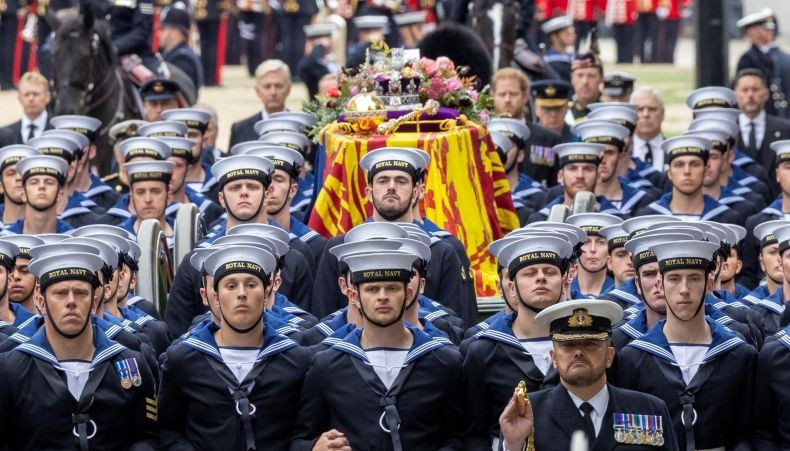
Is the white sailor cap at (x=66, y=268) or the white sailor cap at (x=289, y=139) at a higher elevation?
the white sailor cap at (x=289, y=139)

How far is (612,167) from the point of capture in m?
16.2

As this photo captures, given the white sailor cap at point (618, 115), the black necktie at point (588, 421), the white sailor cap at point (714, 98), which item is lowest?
the black necktie at point (588, 421)

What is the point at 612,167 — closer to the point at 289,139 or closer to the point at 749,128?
the point at 289,139

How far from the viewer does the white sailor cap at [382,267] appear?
36.4ft

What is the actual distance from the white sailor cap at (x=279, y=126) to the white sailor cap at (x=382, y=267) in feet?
18.0

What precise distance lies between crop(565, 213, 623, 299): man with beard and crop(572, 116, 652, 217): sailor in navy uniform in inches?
85.5

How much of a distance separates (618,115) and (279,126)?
277cm

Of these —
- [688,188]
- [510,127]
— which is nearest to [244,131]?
[510,127]

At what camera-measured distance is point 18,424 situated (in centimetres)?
1095

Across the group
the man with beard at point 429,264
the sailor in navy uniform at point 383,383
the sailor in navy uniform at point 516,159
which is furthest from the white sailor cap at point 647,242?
the sailor in navy uniform at point 516,159

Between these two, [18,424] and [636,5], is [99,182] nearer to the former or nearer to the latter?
[18,424]

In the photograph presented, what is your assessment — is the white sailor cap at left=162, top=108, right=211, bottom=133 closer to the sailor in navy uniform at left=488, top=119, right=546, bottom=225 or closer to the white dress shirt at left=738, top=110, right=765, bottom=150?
the sailor in navy uniform at left=488, top=119, right=546, bottom=225

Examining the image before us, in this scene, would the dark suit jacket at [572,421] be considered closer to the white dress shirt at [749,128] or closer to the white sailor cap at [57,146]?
the white sailor cap at [57,146]

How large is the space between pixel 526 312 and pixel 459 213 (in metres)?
3.74
